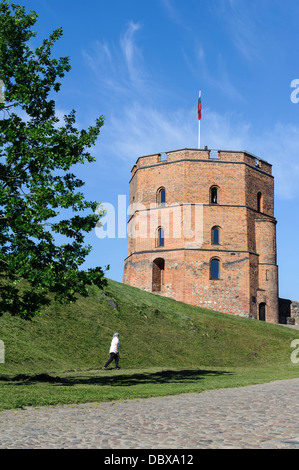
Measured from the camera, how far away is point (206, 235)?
145 feet

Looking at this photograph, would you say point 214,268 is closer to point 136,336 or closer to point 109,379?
point 136,336

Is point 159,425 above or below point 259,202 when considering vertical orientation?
below

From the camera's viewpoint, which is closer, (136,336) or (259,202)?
(136,336)

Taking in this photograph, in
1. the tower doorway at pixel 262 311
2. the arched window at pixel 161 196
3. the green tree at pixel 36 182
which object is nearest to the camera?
the green tree at pixel 36 182

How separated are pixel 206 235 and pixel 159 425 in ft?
124

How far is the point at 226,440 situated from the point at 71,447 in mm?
1779

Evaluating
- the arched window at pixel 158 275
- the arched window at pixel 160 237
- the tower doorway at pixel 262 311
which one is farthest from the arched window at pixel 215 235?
the tower doorway at pixel 262 311

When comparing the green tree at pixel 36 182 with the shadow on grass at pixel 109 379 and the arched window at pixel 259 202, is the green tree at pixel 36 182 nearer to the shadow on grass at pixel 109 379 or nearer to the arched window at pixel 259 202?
the shadow on grass at pixel 109 379

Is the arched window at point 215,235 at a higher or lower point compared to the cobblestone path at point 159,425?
higher

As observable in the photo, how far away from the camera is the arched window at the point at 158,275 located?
44906 millimetres

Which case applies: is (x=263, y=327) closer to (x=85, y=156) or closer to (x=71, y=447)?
(x=85, y=156)

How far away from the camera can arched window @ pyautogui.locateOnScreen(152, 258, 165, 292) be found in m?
44.9

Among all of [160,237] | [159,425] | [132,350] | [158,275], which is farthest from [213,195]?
[159,425]

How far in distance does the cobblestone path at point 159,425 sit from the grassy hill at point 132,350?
144 centimetres
